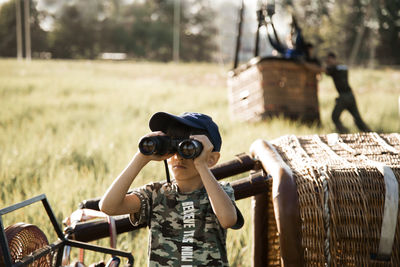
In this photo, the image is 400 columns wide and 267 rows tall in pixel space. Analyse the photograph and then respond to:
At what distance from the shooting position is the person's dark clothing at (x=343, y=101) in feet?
20.8

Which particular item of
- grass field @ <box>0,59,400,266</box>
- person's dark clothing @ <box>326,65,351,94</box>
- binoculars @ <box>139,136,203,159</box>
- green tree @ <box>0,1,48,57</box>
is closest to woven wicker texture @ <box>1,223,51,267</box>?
binoculars @ <box>139,136,203,159</box>

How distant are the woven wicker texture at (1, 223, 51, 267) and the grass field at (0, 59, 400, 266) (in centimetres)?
86

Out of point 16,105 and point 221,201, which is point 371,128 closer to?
point 221,201

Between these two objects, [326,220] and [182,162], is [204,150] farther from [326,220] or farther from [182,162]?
[326,220]

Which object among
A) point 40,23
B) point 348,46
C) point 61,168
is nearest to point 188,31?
point 40,23

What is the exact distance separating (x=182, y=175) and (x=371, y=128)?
525cm

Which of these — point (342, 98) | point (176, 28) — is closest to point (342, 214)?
point (342, 98)

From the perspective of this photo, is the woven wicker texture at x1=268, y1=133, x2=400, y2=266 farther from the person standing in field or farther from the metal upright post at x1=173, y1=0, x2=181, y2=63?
the metal upright post at x1=173, y1=0, x2=181, y2=63

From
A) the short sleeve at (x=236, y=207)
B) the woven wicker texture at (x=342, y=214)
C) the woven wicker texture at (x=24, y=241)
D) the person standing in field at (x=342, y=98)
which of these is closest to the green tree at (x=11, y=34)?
the person standing in field at (x=342, y=98)

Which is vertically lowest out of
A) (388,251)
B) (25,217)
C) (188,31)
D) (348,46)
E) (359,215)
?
(25,217)

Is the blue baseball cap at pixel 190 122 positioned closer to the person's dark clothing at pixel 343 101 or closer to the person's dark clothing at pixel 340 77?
the person's dark clothing at pixel 343 101

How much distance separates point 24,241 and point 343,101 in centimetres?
537

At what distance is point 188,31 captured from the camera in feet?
151

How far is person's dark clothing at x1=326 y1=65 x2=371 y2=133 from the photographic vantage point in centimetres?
632
